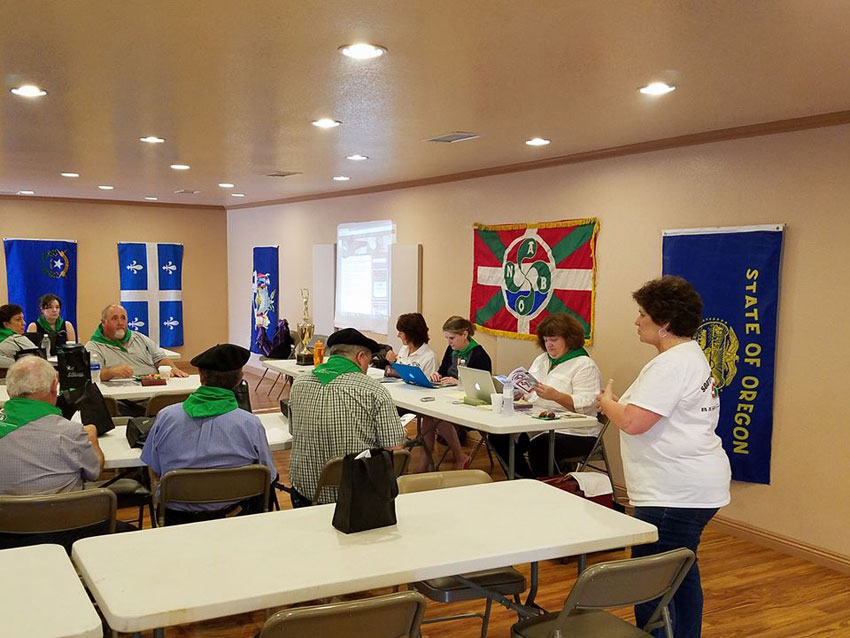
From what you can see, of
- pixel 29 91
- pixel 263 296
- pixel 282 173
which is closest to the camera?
pixel 29 91

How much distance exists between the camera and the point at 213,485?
10.1ft

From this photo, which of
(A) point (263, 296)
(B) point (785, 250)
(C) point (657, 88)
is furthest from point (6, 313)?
(B) point (785, 250)

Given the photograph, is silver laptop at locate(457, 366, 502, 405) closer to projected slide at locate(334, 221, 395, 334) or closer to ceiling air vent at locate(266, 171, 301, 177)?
ceiling air vent at locate(266, 171, 301, 177)

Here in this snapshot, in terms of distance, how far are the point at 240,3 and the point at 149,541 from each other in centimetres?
163

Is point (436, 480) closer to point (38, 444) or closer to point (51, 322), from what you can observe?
point (38, 444)

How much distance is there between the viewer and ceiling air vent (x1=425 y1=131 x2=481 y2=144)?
492cm

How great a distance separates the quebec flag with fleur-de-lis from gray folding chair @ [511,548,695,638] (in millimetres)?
9539

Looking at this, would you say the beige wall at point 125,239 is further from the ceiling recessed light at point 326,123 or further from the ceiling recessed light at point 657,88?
the ceiling recessed light at point 657,88

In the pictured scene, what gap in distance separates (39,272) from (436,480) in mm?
8996

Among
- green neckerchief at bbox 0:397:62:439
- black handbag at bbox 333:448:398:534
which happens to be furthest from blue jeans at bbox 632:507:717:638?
green neckerchief at bbox 0:397:62:439

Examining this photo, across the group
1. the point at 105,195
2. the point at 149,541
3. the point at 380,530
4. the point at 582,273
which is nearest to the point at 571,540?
the point at 380,530

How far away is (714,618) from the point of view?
142 inches

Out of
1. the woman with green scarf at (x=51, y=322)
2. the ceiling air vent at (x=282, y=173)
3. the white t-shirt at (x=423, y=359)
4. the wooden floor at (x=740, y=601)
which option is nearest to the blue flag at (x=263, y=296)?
the woman with green scarf at (x=51, y=322)

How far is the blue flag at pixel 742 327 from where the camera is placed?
4.48m
